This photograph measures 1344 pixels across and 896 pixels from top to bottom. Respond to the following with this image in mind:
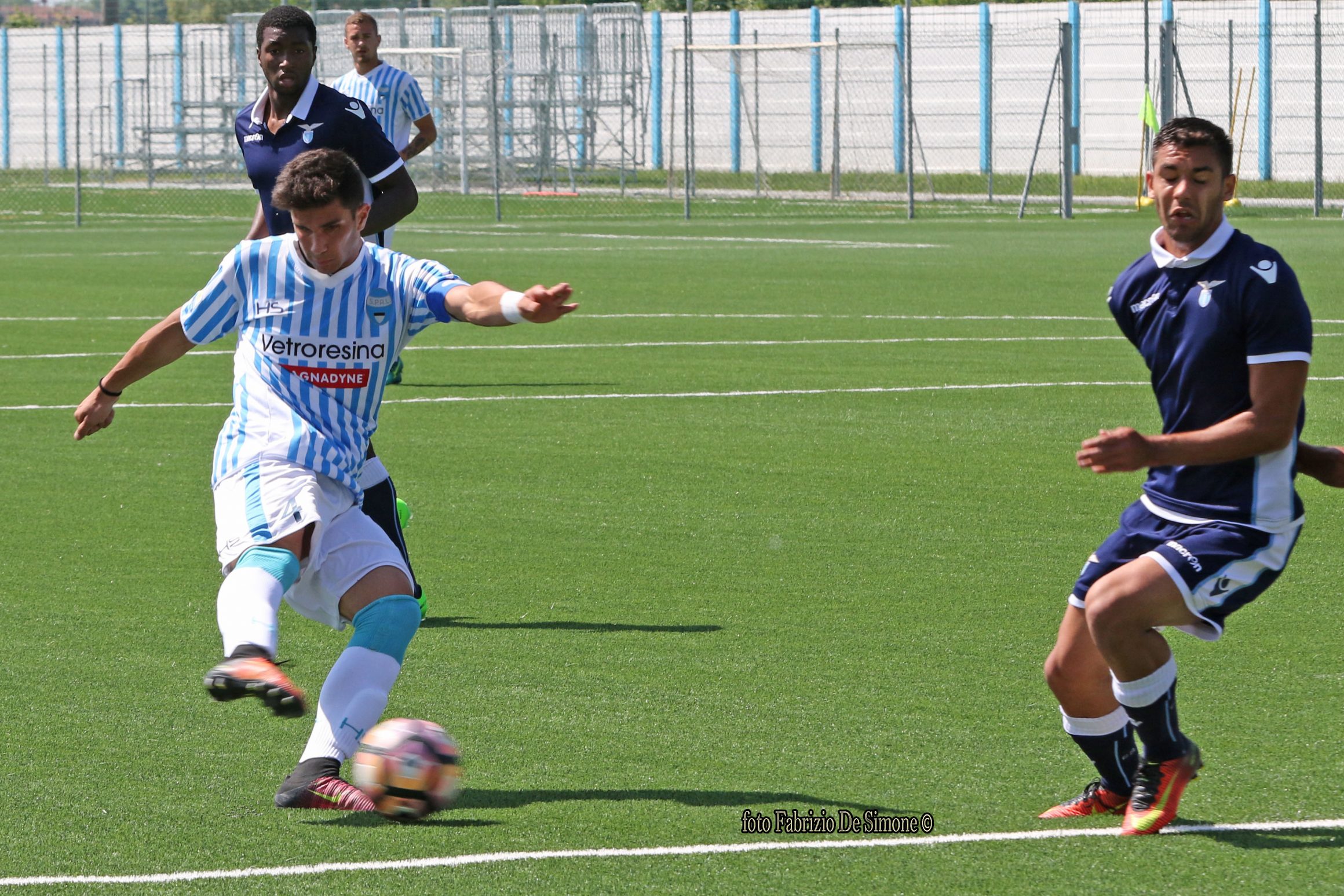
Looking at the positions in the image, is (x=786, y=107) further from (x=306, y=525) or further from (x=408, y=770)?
(x=408, y=770)

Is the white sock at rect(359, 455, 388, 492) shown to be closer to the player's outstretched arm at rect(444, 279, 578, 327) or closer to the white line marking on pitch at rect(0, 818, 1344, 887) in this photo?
the player's outstretched arm at rect(444, 279, 578, 327)

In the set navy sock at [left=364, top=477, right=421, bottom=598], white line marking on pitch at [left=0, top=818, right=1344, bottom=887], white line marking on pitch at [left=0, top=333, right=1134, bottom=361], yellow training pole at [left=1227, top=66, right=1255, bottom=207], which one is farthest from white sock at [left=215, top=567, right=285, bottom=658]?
yellow training pole at [left=1227, top=66, right=1255, bottom=207]

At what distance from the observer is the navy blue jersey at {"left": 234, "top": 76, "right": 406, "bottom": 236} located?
7758 millimetres

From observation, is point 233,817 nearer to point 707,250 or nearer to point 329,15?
point 707,250

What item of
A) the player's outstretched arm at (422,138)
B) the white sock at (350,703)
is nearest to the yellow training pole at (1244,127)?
the player's outstretched arm at (422,138)

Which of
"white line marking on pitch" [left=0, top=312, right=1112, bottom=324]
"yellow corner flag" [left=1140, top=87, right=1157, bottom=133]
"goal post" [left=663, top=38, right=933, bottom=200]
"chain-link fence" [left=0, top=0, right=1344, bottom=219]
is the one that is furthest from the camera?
"goal post" [left=663, top=38, right=933, bottom=200]

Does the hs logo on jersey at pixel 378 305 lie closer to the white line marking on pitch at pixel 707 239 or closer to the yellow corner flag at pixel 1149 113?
the white line marking on pitch at pixel 707 239

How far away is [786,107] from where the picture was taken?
46.9 meters

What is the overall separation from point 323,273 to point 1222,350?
7.52ft

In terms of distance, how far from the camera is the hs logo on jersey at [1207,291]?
4715 millimetres

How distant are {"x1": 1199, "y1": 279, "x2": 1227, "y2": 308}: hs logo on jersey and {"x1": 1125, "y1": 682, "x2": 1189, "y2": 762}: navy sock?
0.90m

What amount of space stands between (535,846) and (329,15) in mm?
36878

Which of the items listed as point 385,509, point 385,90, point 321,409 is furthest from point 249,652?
point 385,90

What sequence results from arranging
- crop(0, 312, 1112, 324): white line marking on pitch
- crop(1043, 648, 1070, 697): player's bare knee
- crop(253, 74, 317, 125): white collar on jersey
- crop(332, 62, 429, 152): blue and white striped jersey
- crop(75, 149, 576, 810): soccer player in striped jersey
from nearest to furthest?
crop(1043, 648, 1070, 697): player's bare knee → crop(75, 149, 576, 810): soccer player in striped jersey → crop(253, 74, 317, 125): white collar on jersey → crop(332, 62, 429, 152): blue and white striped jersey → crop(0, 312, 1112, 324): white line marking on pitch
